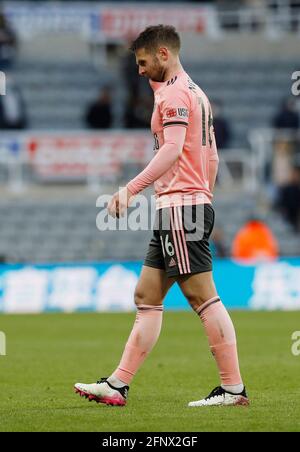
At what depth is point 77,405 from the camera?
8867 mm

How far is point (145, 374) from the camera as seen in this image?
1126 centimetres

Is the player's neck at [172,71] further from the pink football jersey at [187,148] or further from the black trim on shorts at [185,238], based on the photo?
the black trim on shorts at [185,238]

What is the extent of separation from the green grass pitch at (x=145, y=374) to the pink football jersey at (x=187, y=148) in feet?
4.35

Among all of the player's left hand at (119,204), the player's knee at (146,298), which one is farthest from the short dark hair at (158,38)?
the player's knee at (146,298)

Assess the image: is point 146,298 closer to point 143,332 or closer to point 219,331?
point 143,332

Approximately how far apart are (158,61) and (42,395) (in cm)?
254

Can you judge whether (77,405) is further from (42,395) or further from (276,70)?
(276,70)

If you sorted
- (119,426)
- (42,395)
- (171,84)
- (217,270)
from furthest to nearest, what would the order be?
(217,270) < (42,395) < (171,84) < (119,426)

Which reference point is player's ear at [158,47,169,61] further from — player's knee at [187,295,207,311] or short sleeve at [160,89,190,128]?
player's knee at [187,295,207,311]

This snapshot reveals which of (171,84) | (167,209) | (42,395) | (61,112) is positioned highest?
(61,112)

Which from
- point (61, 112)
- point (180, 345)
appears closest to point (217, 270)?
point (180, 345)

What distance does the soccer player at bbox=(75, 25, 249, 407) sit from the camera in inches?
333

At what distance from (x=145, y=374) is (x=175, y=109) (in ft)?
11.3

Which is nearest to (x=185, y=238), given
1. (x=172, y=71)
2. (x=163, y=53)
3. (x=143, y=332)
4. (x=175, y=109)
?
(x=143, y=332)
